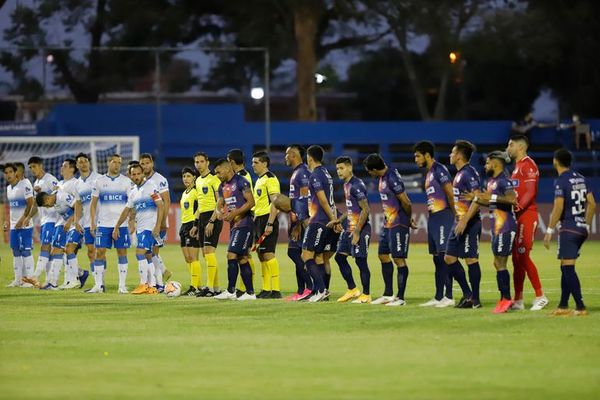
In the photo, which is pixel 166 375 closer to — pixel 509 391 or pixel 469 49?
pixel 509 391

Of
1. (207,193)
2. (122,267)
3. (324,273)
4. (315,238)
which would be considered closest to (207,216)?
(207,193)

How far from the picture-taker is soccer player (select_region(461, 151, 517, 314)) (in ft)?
57.1

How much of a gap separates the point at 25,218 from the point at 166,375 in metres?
13.3

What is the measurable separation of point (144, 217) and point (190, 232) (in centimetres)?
81

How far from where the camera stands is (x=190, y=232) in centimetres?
2200

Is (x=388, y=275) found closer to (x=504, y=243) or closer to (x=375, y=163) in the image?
(x=375, y=163)

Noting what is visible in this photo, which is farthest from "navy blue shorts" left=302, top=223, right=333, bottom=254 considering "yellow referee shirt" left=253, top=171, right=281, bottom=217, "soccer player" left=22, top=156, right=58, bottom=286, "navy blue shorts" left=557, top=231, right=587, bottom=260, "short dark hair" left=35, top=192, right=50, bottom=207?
"soccer player" left=22, top=156, right=58, bottom=286

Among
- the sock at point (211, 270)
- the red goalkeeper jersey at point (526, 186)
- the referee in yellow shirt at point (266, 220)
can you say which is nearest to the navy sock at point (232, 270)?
the referee in yellow shirt at point (266, 220)

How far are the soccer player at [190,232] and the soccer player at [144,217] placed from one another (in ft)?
1.54

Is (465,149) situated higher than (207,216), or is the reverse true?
(465,149)

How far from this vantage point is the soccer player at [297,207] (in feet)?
66.0

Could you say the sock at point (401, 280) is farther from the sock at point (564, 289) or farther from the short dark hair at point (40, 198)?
the short dark hair at point (40, 198)

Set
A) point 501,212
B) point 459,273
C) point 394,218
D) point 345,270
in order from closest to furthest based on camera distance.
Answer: point 501,212, point 459,273, point 394,218, point 345,270

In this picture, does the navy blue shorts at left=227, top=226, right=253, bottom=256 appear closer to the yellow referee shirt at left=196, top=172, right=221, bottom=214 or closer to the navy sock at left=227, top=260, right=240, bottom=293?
the navy sock at left=227, top=260, right=240, bottom=293
